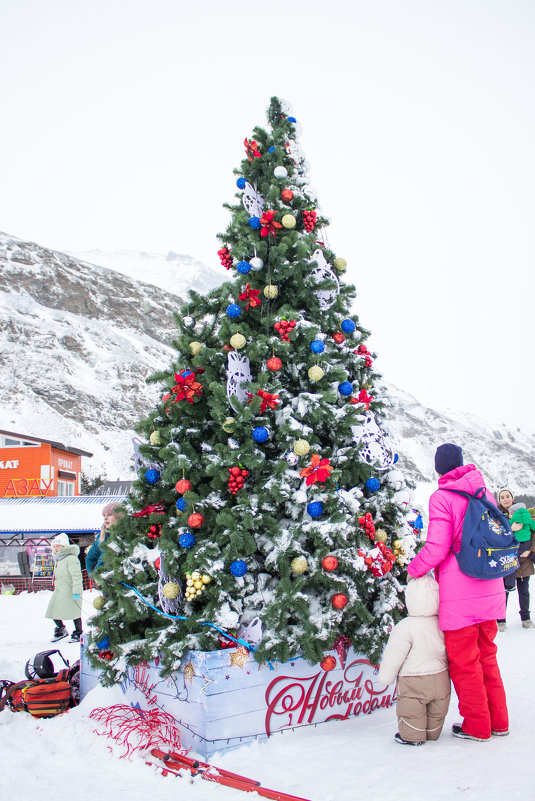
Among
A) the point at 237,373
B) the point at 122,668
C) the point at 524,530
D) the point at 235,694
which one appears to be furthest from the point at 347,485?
the point at 524,530

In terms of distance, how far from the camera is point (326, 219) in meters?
5.29

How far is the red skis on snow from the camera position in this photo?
276 cm

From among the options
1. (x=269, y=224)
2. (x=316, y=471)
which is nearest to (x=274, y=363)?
(x=316, y=471)

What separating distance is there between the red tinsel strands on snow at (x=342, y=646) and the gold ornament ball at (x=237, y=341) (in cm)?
227

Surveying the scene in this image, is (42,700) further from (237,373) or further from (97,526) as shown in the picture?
(97,526)

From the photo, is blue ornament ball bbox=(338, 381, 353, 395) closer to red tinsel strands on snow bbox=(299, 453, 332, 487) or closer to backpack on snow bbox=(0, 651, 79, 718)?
red tinsel strands on snow bbox=(299, 453, 332, 487)

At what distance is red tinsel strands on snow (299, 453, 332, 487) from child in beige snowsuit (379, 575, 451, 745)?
3.21ft

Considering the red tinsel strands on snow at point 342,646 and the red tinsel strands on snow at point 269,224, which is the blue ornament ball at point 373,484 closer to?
the red tinsel strands on snow at point 342,646

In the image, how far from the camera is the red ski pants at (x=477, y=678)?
3215 millimetres

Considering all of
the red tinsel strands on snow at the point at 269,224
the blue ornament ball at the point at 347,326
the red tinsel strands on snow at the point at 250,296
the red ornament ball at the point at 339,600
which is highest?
the red tinsel strands on snow at the point at 269,224

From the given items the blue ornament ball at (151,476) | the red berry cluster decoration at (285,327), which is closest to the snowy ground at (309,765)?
the blue ornament ball at (151,476)

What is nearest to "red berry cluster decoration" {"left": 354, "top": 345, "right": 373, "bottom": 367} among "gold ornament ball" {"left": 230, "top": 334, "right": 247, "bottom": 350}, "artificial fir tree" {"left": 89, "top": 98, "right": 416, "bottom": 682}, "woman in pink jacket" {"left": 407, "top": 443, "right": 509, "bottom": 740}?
"artificial fir tree" {"left": 89, "top": 98, "right": 416, "bottom": 682}

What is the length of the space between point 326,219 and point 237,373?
6.42 feet

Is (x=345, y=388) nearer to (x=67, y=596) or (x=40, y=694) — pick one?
(x=40, y=694)
